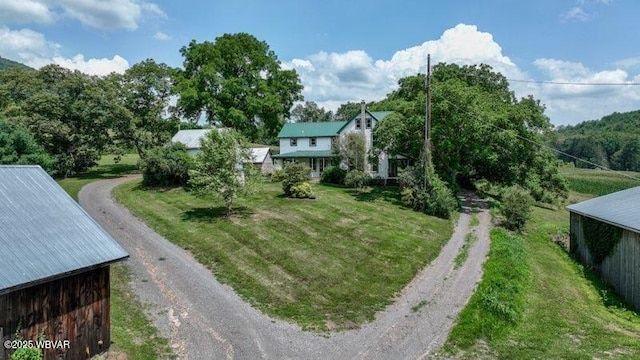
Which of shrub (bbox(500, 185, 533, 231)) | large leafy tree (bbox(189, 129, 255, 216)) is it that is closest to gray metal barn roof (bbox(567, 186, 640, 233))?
shrub (bbox(500, 185, 533, 231))

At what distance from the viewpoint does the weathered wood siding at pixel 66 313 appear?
30.6 ft

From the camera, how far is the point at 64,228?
11.1m

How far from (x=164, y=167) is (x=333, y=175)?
52.7ft

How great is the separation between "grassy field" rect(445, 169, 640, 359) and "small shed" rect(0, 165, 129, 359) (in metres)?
10.1

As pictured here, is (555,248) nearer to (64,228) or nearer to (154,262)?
(154,262)

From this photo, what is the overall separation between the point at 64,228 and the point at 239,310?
6513 millimetres

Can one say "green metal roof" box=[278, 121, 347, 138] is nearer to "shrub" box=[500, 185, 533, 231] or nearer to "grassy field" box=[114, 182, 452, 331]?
"grassy field" box=[114, 182, 452, 331]

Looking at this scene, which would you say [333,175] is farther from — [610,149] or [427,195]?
[610,149]

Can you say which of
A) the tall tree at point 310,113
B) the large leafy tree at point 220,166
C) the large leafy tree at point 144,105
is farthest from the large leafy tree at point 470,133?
the tall tree at point 310,113

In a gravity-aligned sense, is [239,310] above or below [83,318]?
below

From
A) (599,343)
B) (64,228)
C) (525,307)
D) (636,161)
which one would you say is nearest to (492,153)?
(525,307)

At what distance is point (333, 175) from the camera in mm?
42750

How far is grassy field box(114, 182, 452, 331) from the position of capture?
16.3 m

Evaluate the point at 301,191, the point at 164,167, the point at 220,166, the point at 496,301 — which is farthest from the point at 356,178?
the point at 496,301
